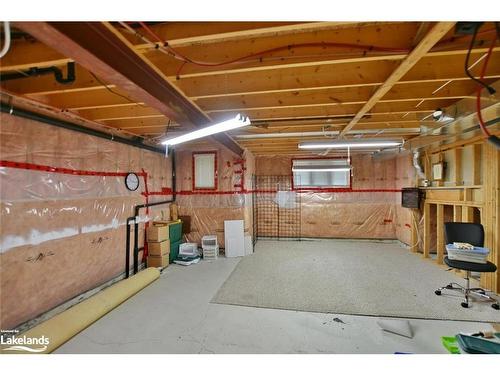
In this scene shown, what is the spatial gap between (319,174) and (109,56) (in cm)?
556

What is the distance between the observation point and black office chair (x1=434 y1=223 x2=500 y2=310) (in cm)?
266

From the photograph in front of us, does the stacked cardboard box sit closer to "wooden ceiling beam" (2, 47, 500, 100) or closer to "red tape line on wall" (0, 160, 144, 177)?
"red tape line on wall" (0, 160, 144, 177)

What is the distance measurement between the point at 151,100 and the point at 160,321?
2155 mm

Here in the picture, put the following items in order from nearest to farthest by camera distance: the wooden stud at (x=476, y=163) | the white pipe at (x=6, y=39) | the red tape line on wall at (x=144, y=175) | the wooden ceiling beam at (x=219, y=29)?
the white pipe at (x=6, y=39) < the wooden ceiling beam at (x=219, y=29) < the red tape line on wall at (x=144, y=175) < the wooden stud at (x=476, y=163)

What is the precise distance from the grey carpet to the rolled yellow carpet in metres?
1.15

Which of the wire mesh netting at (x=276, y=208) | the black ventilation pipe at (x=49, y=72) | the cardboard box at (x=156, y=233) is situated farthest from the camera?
the wire mesh netting at (x=276, y=208)

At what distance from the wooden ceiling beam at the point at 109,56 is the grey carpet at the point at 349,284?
2408 mm

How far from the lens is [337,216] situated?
6.02m

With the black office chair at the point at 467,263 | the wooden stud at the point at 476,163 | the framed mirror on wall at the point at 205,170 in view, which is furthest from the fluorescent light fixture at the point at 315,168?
the black office chair at the point at 467,263

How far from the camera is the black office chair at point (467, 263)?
2656 millimetres

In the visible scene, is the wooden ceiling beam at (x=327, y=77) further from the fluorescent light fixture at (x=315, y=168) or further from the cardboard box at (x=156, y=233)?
the fluorescent light fixture at (x=315, y=168)

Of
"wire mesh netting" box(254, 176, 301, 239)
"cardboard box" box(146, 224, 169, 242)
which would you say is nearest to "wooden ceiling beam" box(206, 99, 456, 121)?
"cardboard box" box(146, 224, 169, 242)

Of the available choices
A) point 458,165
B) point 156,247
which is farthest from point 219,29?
point 458,165
